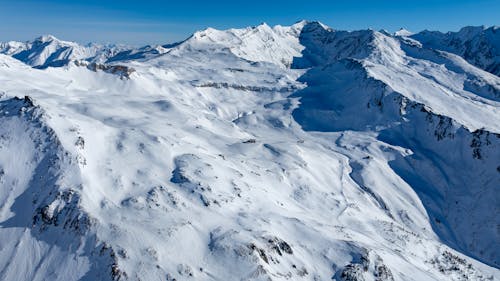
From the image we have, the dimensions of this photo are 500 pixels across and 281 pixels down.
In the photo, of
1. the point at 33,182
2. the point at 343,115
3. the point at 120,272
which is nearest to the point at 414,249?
the point at 120,272

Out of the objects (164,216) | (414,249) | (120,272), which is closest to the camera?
(120,272)

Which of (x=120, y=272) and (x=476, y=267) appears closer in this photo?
(x=120, y=272)

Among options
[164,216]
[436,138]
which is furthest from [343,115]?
[164,216]

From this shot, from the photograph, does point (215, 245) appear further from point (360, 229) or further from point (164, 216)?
point (360, 229)

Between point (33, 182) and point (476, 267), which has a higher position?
point (33, 182)

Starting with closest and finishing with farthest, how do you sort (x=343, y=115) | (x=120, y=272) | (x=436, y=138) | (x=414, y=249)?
(x=120, y=272) < (x=414, y=249) < (x=436, y=138) < (x=343, y=115)

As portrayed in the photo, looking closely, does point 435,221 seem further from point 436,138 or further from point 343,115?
point 343,115
